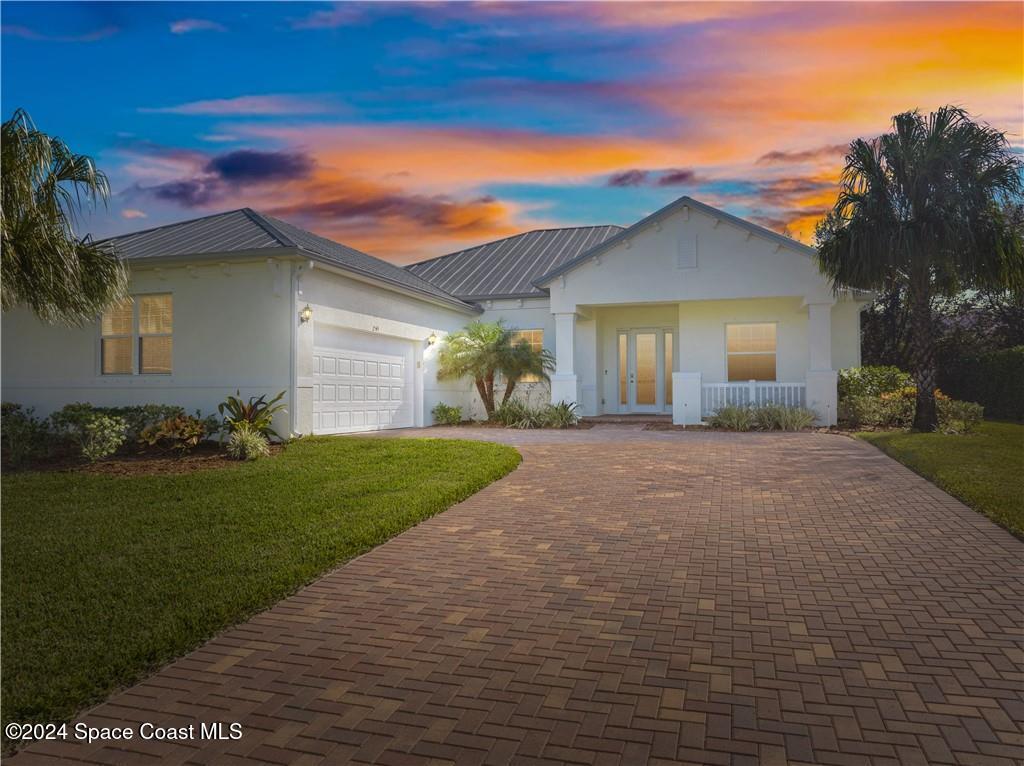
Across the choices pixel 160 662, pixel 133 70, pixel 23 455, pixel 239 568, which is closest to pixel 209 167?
pixel 133 70

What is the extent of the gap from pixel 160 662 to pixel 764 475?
26.7 ft

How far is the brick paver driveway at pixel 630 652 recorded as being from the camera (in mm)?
3094

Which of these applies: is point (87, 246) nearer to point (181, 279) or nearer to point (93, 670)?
point (181, 279)

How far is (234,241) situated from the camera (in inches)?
587

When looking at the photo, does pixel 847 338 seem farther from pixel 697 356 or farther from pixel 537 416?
pixel 537 416

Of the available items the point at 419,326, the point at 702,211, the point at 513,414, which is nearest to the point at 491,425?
the point at 513,414

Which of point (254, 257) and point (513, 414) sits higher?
point (254, 257)

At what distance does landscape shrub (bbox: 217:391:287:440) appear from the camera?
42.7ft

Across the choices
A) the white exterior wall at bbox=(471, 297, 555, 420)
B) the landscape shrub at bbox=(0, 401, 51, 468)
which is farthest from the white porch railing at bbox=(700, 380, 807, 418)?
the landscape shrub at bbox=(0, 401, 51, 468)

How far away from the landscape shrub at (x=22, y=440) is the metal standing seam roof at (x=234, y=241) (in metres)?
3.55

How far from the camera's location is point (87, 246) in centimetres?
1177

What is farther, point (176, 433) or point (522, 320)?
point (522, 320)

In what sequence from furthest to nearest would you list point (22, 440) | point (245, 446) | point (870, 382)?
point (870, 382) < point (22, 440) < point (245, 446)

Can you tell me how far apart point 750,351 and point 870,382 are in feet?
10.4
